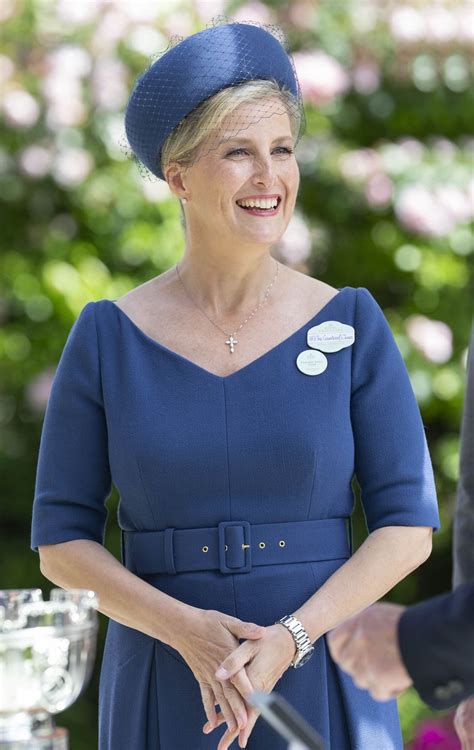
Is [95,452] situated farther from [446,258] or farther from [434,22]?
[434,22]

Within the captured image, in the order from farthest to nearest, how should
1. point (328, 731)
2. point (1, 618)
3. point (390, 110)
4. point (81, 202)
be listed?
point (390, 110), point (81, 202), point (328, 731), point (1, 618)

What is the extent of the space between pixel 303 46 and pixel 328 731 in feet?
11.7

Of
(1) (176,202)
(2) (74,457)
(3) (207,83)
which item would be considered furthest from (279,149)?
(1) (176,202)

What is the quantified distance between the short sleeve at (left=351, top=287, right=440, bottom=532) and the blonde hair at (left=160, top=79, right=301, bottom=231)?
1.64 ft

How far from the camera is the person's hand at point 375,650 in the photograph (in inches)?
71.6

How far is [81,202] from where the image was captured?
5508mm

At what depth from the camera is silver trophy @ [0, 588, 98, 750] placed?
1.78 metres

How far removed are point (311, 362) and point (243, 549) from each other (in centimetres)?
41

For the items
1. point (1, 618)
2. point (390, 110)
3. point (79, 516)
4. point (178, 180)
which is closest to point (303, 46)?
point (390, 110)

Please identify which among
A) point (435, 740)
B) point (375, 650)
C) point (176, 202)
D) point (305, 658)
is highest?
point (176, 202)

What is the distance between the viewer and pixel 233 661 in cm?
255

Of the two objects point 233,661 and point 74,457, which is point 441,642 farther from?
point 74,457

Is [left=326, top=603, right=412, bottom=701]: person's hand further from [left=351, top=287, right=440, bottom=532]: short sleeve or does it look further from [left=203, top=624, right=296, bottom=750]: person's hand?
[left=351, top=287, right=440, bottom=532]: short sleeve

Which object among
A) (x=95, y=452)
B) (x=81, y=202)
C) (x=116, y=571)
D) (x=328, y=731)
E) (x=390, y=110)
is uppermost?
(x=390, y=110)
